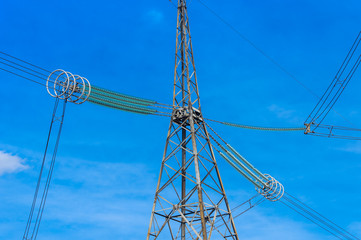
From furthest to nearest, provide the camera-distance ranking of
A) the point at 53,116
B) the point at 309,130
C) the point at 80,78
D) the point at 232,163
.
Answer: the point at 232,163 < the point at 309,130 < the point at 80,78 < the point at 53,116

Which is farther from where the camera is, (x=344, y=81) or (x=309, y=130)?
(x=309, y=130)

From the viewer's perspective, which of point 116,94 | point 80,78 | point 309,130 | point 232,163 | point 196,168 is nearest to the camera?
point 80,78

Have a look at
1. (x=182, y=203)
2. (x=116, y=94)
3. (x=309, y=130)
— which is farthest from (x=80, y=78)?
(x=309, y=130)

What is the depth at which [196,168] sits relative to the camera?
36.8 m

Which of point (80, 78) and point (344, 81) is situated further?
point (344, 81)

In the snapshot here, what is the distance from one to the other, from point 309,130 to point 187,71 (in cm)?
1282

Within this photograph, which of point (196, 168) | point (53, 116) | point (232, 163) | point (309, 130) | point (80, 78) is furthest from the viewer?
point (232, 163)

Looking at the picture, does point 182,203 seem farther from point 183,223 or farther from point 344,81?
point 344,81

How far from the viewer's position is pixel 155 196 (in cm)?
3812

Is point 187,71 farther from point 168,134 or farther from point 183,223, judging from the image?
point 183,223

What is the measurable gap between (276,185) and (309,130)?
6.79 meters

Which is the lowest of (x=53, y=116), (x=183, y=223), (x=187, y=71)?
(x=183, y=223)

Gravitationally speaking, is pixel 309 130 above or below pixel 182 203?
above

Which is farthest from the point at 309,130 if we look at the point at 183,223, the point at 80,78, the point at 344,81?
the point at 80,78
